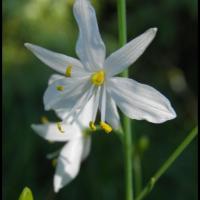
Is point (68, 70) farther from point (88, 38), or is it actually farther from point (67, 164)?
point (67, 164)

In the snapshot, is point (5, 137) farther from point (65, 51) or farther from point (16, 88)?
point (65, 51)

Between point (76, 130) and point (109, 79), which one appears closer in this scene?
point (109, 79)

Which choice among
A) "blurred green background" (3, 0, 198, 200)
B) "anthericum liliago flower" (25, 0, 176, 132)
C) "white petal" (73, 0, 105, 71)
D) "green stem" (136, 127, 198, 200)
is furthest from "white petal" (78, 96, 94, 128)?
"blurred green background" (3, 0, 198, 200)

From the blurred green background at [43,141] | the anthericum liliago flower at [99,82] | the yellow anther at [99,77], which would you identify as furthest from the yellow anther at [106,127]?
the blurred green background at [43,141]

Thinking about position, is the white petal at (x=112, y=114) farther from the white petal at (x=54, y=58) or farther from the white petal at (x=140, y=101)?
the white petal at (x=54, y=58)

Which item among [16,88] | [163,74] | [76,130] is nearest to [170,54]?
[163,74]

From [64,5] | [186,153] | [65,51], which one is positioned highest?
[64,5]
